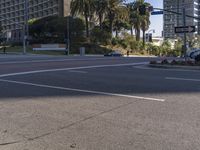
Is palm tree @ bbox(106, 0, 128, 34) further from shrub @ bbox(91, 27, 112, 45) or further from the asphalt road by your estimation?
the asphalt road

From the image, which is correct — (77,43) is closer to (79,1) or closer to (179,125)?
(79,1)

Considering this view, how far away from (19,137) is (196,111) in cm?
399

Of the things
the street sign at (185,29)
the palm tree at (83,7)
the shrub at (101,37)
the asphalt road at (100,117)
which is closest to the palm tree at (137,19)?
the shrub at (101,37)

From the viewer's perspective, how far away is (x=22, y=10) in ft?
509

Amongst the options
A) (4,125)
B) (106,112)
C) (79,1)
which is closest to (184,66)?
(106,112)

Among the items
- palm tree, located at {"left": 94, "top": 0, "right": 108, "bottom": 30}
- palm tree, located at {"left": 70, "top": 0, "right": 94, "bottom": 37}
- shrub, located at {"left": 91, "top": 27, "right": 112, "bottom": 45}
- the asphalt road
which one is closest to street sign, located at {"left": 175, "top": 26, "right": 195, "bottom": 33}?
the asphalt road

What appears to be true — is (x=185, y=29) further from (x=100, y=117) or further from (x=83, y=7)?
(x=83, y=7)

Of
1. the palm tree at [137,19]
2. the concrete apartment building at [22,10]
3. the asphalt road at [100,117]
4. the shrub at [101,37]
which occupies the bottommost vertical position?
the asphalt road at [100,117]

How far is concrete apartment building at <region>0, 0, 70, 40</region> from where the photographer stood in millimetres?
132625

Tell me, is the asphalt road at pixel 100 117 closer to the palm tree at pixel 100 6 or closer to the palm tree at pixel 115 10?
the palm tree at pixel 100 6

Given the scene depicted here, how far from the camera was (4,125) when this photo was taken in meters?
7.61

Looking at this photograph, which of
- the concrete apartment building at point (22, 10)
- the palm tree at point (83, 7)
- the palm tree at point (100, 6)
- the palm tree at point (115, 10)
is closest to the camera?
the palm tree at point (83, 7)

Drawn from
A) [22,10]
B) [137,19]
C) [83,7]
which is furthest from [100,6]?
[22,10]

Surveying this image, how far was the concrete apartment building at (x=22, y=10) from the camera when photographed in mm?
132625
